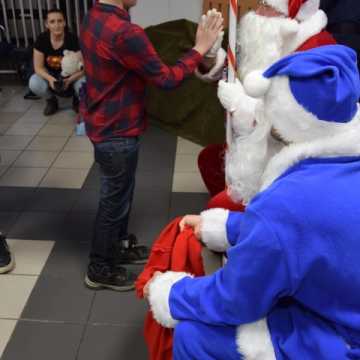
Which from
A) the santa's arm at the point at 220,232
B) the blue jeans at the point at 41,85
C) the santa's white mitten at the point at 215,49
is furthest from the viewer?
the blue jeans at the point at 41,85

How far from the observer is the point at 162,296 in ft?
4.09

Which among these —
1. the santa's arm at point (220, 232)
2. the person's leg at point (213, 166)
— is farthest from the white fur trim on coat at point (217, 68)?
the santa's arm at point (220, 232)

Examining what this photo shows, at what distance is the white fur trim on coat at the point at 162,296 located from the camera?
4.04 feet

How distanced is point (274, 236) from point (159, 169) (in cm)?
250

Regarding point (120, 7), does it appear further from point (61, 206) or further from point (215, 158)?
point (61, 206)

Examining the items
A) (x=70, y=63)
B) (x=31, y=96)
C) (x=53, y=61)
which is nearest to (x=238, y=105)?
(x=70, y=63)

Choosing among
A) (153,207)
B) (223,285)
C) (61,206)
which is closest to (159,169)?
(153,207)

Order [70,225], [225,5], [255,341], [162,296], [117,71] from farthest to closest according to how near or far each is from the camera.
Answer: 1. [225,5]
2. [70,225]
3. [117,71]
4. [162,296]
5. [255,341]

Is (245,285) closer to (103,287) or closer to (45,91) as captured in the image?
(103,287)

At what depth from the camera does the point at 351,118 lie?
Result: 3.49 ft

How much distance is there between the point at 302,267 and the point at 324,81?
1.32 ft

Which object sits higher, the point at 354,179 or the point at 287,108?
the point at 287,108

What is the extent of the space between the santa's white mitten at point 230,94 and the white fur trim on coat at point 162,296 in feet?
2.82

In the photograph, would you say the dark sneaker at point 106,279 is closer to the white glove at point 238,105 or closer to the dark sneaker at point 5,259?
the dark sneaker at point 5,259
